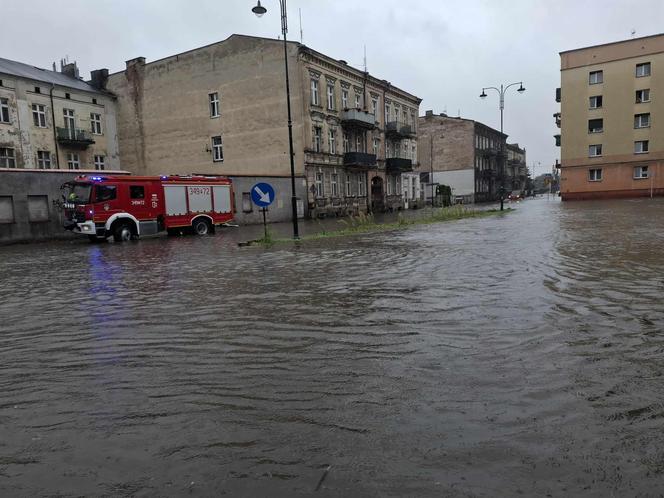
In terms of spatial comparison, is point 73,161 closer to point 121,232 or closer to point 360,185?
point 121,232

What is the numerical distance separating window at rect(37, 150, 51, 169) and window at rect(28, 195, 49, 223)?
46.8 feet

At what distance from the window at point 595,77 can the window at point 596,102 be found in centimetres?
144

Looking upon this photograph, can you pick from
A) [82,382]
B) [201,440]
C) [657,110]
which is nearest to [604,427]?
[201,440]

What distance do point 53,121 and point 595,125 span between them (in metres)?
50.1

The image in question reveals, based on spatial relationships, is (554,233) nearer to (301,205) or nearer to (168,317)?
(168,317)

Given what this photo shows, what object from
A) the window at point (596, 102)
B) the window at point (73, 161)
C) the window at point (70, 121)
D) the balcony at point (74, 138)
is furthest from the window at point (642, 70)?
the window at point (73, 161)

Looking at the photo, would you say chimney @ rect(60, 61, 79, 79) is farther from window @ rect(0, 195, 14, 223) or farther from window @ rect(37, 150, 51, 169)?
window @ rect(0, 195, 14, 223)

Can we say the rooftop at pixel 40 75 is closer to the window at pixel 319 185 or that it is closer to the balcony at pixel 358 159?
the window at pixel 319 185

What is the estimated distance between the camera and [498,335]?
516cm

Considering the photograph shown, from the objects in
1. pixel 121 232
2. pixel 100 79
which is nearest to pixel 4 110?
pixel 100 79

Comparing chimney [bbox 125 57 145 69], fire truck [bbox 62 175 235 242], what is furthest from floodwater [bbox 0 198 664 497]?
chimney [bbox 125 57 145 69]

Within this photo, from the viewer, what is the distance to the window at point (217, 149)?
39.0 meters

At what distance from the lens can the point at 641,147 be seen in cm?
4925

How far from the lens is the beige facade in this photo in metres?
33.8
